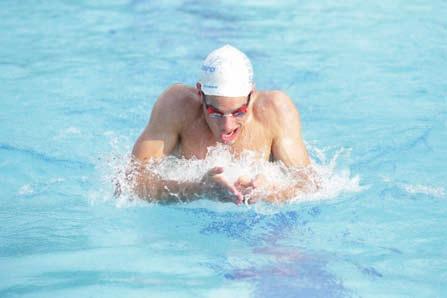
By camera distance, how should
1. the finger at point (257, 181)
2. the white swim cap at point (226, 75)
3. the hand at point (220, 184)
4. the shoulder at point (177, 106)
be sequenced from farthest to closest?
1. the shoulder at point (177, 106)
2. the white swim cap at point (226, 75)
3. the finger at point (257, 181)
4. the hand at point (220, 184)

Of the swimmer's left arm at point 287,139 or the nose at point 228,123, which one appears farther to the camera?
the swimmer's left arm at point 287,139

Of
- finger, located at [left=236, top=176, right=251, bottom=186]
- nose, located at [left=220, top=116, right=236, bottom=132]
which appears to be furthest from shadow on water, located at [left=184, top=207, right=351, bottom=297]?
nose, located at [left=220, top=116, right=236, bottom=132]

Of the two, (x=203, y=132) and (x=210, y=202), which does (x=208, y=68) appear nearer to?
(x=203, y=132)

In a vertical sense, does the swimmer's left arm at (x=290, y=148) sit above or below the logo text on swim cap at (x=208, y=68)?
below

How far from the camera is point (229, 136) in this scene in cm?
514

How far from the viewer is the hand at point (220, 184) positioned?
4.61 m

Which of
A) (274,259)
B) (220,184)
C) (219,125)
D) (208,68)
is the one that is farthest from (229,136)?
(274,259)

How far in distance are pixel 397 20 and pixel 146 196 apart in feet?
19.3

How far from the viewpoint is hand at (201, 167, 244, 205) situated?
461 centimetres

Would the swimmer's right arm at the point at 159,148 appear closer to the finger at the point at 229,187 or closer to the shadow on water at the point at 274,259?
the shadow on water at the point at 274,259

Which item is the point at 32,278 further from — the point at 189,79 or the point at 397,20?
the point at 397,20

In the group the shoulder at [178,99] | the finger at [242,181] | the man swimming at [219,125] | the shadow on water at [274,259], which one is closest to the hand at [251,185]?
the finger at [242,181]

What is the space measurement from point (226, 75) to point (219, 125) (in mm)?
310

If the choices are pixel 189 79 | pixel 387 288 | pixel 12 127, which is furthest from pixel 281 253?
pixel 189 79
